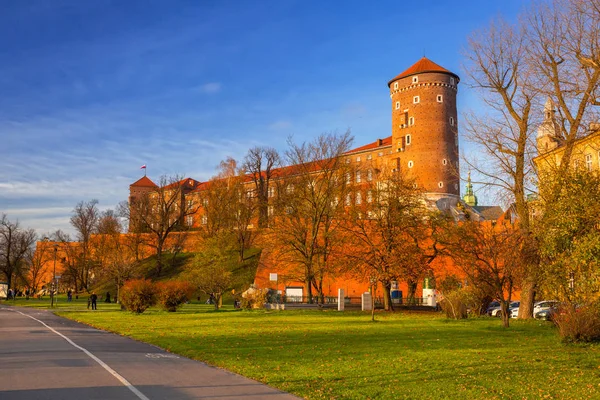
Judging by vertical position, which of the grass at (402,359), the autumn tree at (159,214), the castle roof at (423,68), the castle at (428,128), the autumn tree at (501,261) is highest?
the castle roof at (423,68)

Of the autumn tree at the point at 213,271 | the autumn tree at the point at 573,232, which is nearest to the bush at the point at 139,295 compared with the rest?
the autumn tree at the point at 213,271

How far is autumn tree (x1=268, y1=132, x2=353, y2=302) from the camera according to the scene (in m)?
45.2

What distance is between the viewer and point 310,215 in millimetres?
46406

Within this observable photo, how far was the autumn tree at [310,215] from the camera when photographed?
45156 millimetres

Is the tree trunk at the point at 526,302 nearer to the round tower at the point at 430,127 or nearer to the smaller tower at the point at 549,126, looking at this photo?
the smaller tower at the point at 549,126

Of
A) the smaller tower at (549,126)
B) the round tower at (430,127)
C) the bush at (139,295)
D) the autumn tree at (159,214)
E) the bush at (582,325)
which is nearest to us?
the bush at (582,325)

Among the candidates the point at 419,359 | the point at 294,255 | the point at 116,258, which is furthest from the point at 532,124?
the point at 116,258

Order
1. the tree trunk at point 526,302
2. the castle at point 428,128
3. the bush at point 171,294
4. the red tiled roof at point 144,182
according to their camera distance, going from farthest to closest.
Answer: the red tiled roof at point 144,182 < the castle at point 428,128 < the bush at point 171,294 < the tree trunk at point 526,302

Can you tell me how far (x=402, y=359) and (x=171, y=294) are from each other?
86.9 ft

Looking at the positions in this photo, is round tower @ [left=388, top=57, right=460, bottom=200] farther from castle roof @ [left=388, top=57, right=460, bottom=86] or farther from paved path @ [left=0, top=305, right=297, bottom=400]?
paved path @ [left=0, top=305, right=297, bottom=400]

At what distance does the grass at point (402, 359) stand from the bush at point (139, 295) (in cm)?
1324

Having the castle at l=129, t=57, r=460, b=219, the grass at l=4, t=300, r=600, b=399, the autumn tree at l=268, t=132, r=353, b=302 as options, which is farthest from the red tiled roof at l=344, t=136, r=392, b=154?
the grass at l=4, t=300, r=600, b=399

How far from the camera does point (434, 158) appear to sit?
88000 mm

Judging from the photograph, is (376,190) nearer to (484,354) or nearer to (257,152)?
(484,354)
